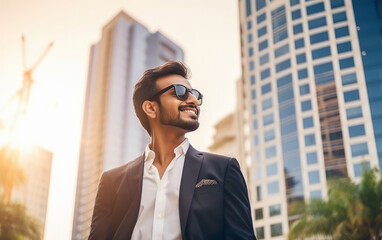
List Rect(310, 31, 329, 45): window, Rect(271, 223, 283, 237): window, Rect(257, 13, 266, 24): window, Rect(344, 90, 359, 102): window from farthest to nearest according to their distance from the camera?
Rect(257, 13, 266, 24): window
Rect(310, 31, 329, 45): window
Rect(271, 223, 283, 237): window
Rect(344, 90, 359, 102): window

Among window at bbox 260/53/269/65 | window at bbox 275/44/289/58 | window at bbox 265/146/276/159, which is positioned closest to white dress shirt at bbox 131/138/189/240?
window at bbox 265/146/276/159

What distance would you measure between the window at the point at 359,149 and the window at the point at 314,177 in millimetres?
5046

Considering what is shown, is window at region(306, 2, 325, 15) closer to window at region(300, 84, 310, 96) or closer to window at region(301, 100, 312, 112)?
window at region(300, 84, 310, 96)

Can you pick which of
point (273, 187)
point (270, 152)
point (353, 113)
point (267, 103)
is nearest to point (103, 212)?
point (353, 113)

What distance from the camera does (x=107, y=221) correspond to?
9.15ft

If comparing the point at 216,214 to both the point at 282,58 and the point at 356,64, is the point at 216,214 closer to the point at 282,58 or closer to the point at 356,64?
the point at 356,64

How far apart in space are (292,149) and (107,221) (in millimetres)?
60849

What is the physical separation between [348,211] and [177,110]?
2094 cm

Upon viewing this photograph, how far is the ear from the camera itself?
2994 millimetres

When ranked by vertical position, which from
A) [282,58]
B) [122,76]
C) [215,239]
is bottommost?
[215,239]

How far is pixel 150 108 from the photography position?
301 cm

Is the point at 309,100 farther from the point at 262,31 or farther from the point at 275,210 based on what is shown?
the point at 275,210

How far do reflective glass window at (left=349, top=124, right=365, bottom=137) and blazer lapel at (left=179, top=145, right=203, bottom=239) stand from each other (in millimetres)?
57507

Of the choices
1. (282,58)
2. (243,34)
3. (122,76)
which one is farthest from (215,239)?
(122,76)
